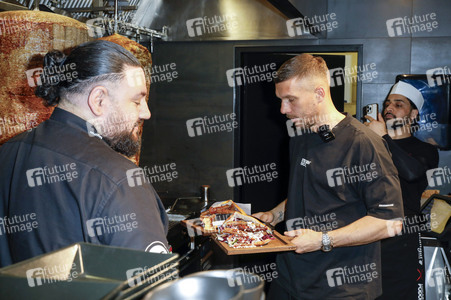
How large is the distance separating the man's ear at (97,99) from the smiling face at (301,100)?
1203 mm

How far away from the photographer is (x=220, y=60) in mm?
4637

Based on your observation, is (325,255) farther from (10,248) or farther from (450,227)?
(450,227)

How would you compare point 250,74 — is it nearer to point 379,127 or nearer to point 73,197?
point 379,127

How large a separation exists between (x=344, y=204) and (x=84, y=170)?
136cm

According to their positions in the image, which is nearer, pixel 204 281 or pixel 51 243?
pixel 204 281

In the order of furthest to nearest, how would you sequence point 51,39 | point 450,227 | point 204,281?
point 450,227, point 51,39, point 204,281

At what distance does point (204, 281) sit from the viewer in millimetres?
641

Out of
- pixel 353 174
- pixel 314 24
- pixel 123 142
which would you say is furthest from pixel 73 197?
pixel 314 24

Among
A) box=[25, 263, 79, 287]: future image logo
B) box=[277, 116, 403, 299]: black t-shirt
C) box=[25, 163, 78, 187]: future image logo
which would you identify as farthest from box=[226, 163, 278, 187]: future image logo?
box=[25, 263, 79, 287]: future image logo

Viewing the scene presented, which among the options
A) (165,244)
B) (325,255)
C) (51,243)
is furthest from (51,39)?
(325,255)

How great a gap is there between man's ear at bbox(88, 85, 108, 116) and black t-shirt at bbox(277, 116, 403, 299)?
47.2 inches

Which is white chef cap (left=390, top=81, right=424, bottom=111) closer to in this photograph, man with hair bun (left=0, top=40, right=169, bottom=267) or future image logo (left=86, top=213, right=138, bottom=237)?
man with hair bun (left=0, top=40, right=169, bottom=267)

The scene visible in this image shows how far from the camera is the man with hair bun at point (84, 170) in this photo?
1035mm

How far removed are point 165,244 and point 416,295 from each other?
2.62 meters
